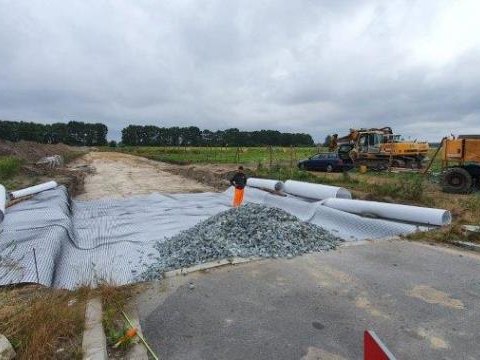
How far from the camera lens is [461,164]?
15102 millimetres

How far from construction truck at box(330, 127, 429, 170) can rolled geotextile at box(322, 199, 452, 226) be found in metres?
14.5

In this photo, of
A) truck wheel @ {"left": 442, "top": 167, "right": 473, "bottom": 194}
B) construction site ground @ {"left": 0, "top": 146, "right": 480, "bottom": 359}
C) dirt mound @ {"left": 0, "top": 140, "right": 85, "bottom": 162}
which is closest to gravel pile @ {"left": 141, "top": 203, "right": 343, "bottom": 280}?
construction site ground @ {"left": 0, "top": 146, "right": 480, "bottom": 359}

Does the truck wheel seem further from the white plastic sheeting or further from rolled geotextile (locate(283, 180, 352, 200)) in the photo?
the white plastic sheeting

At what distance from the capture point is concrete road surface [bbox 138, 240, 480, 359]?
3957 mm

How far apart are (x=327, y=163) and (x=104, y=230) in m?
18.9

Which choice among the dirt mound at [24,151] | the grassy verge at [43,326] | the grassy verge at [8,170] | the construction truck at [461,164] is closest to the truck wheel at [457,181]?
the construction truck at [461,164]

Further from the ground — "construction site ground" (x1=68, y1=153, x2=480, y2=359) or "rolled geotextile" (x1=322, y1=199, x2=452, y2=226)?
"rolled geotextile" (x1=322, y1=199, x2=452, y2=226)

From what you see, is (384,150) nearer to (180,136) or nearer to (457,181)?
(457,181)

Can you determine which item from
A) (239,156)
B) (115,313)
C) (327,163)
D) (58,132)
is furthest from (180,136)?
(115,313)

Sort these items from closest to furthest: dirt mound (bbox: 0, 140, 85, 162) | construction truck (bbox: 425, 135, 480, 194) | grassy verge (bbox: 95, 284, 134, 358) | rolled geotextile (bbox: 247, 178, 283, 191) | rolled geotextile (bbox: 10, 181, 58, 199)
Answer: grassy verge (bbox: 95, 284, 134, 358), rolled geotextile (bbox: 10, 181, 58, 199), rolled geotextile (bbox: 247, 178, 283, 191), construction truck (bbox: 425, 135, 480, 194), dirt mound (bbox: 0, 140, 85, 162)

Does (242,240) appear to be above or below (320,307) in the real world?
above

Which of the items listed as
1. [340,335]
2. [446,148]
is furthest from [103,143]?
[340,335]

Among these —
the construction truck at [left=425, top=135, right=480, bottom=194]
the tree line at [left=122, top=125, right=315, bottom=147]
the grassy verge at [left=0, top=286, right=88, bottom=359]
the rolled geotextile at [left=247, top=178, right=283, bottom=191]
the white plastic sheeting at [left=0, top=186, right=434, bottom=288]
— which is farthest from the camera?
the tree line at [left=122, top=125, right=315, bottom=147]

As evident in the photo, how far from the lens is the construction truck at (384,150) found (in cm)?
2364
